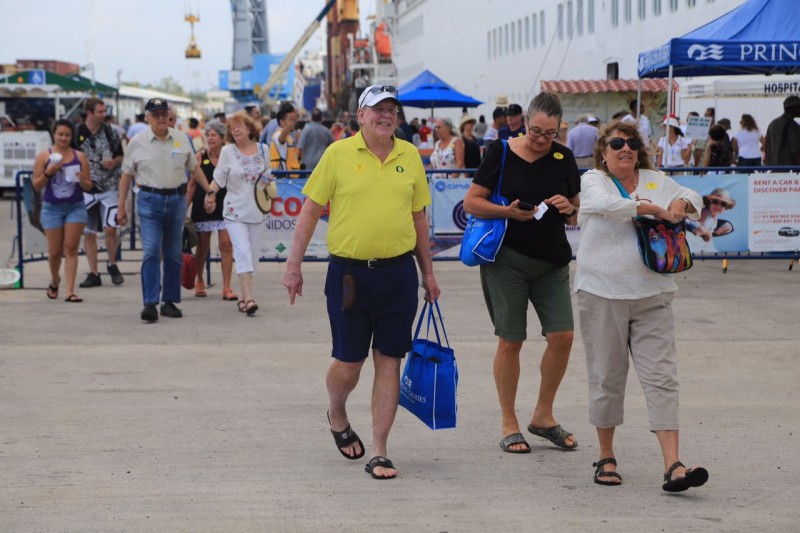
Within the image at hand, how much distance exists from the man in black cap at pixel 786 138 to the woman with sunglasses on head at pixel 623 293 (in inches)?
404

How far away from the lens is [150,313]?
11.0m

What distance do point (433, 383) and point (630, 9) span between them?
125 feet

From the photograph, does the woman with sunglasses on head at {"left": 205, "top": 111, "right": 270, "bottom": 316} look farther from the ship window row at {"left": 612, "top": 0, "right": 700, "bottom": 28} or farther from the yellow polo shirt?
the ship window row at {"left": 612, "top": 0, "right": 700, "bottom": 28}

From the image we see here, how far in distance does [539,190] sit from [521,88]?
57.9 m

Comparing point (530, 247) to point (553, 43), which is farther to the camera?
point (553, 43)

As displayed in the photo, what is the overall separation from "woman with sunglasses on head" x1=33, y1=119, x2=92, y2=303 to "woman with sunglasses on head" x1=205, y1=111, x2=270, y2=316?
1388 millimetres

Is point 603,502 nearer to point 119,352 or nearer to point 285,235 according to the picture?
point 119,352

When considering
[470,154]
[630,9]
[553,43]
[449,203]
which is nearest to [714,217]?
[449,203]

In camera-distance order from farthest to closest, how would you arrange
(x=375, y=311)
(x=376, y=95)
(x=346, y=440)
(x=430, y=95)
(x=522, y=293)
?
(x=430, y=95), (x=522, y=293), (x=346, y=440), (x=375, y=311), (x=376, y=95)

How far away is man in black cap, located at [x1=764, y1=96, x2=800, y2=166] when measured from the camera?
1566 centimetres

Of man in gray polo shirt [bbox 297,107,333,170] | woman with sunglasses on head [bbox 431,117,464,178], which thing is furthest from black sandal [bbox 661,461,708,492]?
man in gray polo shirt [bbox 297,107,333,170]

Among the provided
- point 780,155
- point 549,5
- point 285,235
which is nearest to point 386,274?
point 285,235

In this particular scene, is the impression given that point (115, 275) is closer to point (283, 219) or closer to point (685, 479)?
point (283, 219)

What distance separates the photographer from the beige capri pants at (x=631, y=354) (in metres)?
5.85
